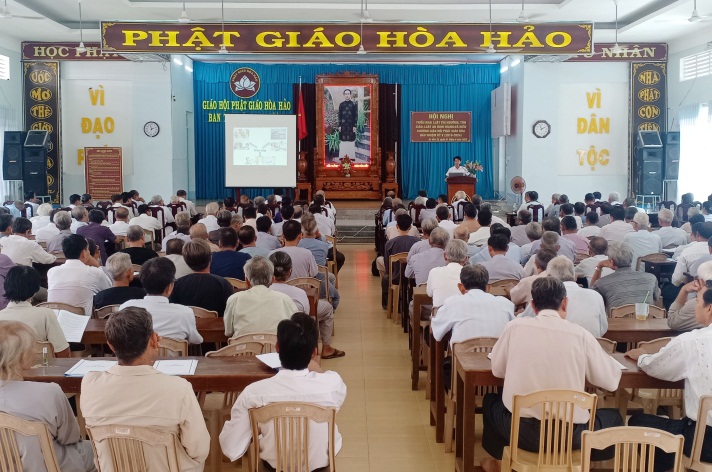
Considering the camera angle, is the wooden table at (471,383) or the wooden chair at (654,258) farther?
the wooden chair at (654,258)

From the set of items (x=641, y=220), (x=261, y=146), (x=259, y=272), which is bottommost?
(x=259, y=272)

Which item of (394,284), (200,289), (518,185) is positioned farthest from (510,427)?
(518,185)

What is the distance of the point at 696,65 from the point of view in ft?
49.0

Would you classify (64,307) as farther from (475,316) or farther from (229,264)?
(475,316)

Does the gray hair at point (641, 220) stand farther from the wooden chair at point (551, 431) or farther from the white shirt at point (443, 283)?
the wooden chair at point (551, 431)

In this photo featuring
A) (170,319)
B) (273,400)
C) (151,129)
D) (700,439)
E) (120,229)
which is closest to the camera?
(273,400)

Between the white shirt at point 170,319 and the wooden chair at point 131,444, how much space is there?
1.52 m

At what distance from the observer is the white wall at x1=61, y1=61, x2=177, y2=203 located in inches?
650

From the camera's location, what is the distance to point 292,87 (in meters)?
19.8

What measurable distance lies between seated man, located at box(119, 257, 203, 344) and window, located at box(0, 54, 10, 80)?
1238 cm

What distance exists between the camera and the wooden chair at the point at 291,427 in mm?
3201

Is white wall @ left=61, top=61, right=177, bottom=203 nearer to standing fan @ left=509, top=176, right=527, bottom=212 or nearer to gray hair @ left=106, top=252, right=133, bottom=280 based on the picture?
standing fan @ left=509, top=176, right=527, bottom=212

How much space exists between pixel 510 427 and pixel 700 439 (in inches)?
32.7

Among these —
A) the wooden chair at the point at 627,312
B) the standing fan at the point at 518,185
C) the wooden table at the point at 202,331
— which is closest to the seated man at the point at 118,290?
the wooden table at the point at 202,331
